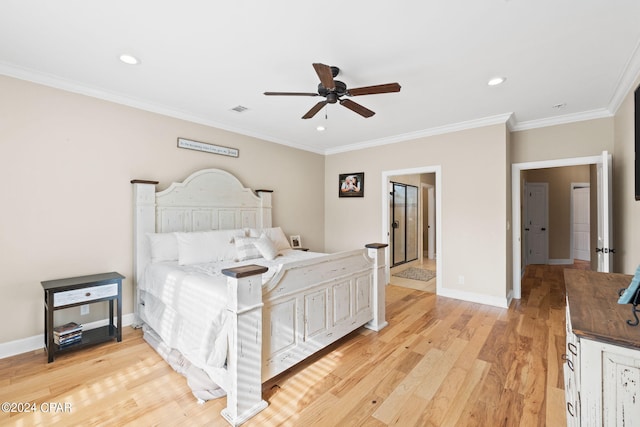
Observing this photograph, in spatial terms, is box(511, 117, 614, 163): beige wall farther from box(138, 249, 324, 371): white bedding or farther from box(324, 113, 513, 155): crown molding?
box(138, 249, 324, 371): white bedding

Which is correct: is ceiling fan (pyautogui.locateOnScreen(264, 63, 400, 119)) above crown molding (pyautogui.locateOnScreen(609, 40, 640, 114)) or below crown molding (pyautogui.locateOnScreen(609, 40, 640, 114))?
below

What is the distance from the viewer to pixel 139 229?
315 centimetres

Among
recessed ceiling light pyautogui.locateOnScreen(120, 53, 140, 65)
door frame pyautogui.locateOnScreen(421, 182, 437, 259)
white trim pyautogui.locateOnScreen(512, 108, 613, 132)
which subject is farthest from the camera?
door frame pyautogui.locateOnScreen(421, 182, 437, 259)

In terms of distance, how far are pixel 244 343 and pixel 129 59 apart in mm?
2480

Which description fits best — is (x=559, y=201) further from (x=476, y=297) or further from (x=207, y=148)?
(x=207, y=148)

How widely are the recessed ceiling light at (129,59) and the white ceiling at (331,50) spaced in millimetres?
48

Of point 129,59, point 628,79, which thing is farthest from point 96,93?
point 628,79

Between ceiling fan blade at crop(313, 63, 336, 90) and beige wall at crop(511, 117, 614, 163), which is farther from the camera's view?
beige wall at crop(511, 117, 614, 163)

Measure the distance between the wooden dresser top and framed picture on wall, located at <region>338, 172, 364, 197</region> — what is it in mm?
3632

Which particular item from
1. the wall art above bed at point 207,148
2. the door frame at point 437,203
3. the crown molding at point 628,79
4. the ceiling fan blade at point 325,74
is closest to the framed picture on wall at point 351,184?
the door frame at point 437,203

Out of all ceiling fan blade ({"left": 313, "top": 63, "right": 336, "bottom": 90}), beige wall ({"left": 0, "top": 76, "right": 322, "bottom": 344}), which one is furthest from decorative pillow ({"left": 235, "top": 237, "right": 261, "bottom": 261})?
ceiling fan blade ({"left": 313, "top": 63, "right": 336, "bottom": 90})

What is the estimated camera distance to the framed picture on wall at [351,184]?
5.29m

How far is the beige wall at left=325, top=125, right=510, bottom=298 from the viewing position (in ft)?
12.5

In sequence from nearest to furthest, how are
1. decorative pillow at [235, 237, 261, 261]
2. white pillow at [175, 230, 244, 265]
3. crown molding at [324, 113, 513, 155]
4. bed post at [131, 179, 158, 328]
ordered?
white pillow at [175, 230, 244, 265]
bed post at [131, 179, 158, 328]
decorative pillow at [235, 237, 261, 261]
crown molding at [324, 113, 513, 155]
